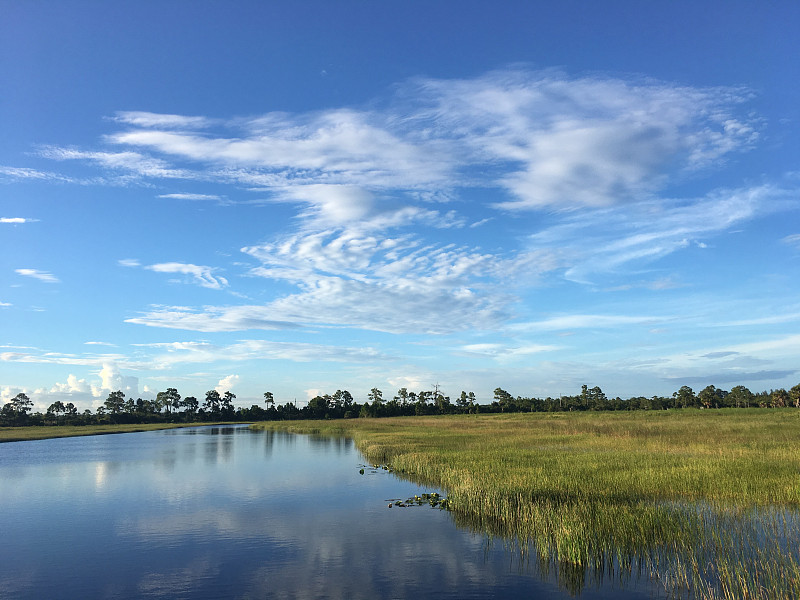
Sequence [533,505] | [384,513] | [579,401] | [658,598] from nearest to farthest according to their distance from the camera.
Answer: [658,598], [533,505], [384,513], [579,401]

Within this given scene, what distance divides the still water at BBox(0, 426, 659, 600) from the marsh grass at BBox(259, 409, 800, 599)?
1.14 meters

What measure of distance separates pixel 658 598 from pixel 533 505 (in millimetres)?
7154

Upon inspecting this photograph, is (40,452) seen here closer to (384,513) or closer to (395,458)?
(395,458)

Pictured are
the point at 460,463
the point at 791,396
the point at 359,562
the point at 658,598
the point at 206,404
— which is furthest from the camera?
the point at 206,404

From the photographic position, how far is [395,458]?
38.2 meters

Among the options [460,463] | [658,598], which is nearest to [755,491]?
[658,598]

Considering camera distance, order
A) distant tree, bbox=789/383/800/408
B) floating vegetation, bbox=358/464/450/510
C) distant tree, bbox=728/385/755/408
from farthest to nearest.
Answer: distant tree, bbox=728/385/755/408 < distant tree, bbox=789/383/800/408 < floating vegetation, bbox=358/464/450/510

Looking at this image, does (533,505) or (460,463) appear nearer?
(533,505)

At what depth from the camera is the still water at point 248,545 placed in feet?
47.0

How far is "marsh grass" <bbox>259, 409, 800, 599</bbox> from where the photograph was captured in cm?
1369

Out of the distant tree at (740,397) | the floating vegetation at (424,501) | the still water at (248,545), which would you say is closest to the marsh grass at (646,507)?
the floating vegetation at (424,501)

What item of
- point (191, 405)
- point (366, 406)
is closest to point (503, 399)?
point (366, 406)

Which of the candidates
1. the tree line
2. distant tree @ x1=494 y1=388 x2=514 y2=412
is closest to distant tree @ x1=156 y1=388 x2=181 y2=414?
the tree line

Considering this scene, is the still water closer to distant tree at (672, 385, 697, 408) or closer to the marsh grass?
the marsh grass
